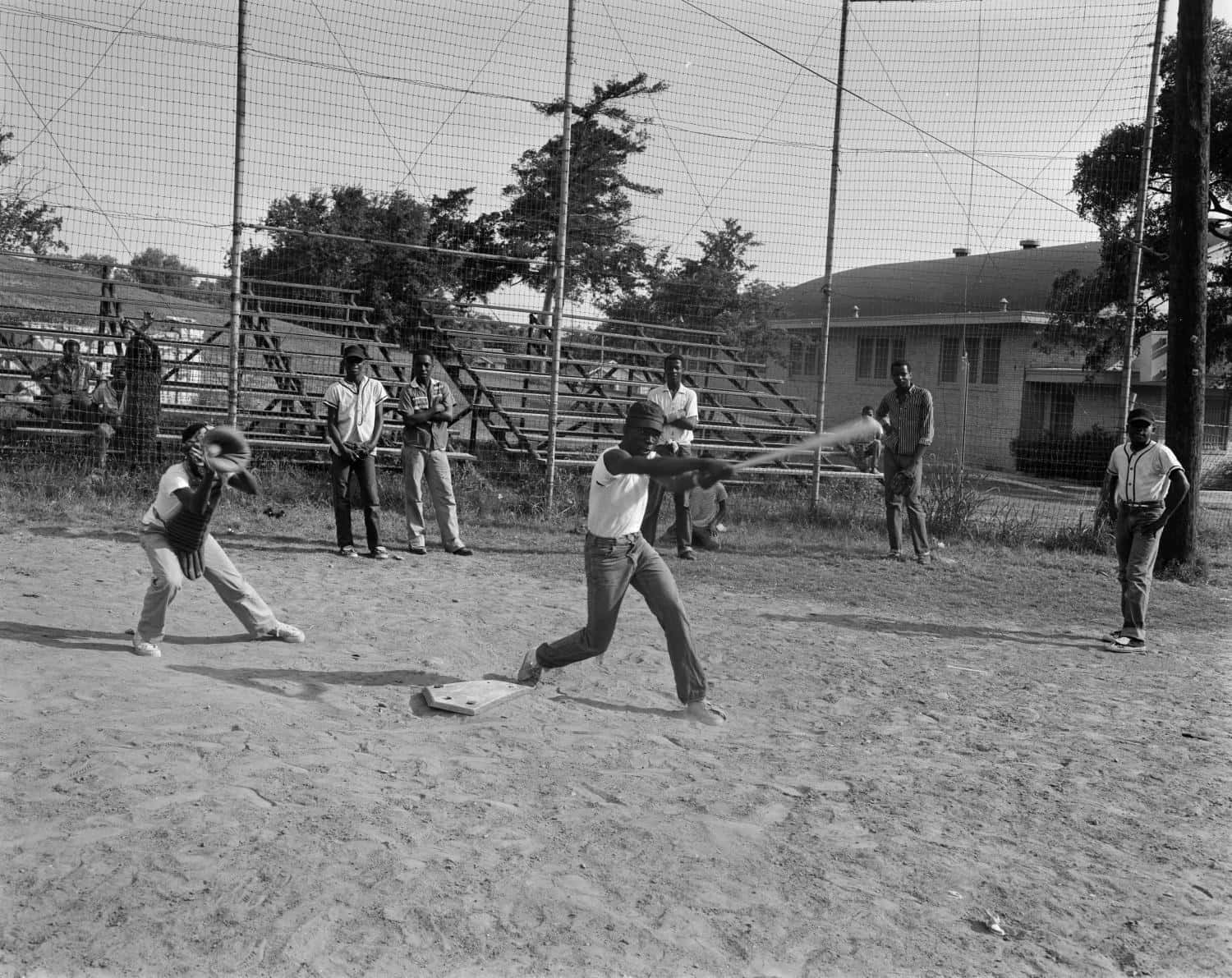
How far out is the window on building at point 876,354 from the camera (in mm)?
28484

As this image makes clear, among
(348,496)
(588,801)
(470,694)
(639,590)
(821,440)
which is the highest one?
(821,440)

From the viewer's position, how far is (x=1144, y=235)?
Result: 1923 centimetres

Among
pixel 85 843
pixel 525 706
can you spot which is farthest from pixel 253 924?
pixel 525 706

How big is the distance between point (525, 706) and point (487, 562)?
4.51 m

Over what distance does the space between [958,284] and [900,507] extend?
15.2 m

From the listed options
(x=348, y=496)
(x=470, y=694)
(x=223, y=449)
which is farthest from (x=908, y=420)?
(x=223, y=449)

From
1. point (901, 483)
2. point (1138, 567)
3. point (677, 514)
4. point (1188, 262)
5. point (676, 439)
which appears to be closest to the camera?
point (1138, 567)

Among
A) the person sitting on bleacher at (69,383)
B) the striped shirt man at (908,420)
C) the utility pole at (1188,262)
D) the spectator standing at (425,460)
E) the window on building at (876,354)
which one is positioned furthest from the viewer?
the window on building at (876,354)

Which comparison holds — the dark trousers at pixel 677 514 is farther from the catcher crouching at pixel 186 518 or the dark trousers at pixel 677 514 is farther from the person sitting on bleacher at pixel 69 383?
the person sitting on bleacher at pixel 69 383

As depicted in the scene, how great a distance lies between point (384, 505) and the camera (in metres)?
13.1

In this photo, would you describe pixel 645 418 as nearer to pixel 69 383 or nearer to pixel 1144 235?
pixel 69 383

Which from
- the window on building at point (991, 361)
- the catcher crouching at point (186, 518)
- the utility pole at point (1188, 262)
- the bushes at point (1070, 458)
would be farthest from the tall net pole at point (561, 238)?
the window on building at point (991, 361)

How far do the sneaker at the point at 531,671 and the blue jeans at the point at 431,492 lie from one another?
14.5 ft

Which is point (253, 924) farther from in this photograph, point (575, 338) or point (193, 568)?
point (575, 338)
